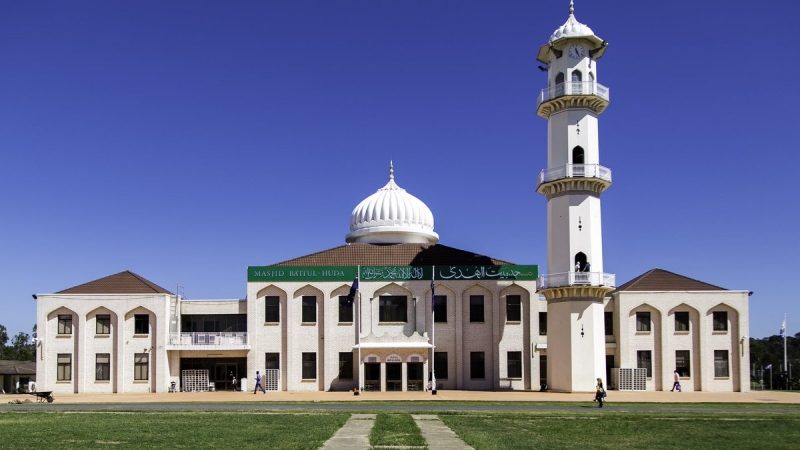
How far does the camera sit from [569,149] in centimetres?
5109

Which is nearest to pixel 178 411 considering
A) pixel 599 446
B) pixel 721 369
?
pixel 599 446

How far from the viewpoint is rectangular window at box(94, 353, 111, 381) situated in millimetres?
54000

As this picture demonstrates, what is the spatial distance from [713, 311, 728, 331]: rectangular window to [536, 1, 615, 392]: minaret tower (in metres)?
9.57

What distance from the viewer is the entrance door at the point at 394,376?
5303 centimetres

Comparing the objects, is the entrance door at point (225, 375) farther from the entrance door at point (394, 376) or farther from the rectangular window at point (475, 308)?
the rectangular window at point (475, 308)

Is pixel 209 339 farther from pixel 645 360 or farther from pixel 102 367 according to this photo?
pixel 645 360

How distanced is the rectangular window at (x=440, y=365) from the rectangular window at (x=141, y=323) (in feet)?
59.6

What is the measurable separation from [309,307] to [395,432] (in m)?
32.5

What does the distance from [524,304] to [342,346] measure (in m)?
11.8

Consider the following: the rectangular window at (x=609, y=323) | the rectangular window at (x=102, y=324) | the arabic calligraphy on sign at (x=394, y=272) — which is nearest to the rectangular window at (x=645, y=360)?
the rectangular window at (x=609, y=323)

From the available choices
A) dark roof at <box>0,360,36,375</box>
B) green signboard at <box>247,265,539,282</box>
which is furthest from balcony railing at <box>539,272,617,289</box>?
dark roof at <box>0,360,36,375</box>

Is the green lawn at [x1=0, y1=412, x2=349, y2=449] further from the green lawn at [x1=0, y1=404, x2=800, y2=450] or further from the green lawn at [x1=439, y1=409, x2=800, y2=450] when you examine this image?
the green lawn at [x1=439, y1=409, x2=800, y2=450]

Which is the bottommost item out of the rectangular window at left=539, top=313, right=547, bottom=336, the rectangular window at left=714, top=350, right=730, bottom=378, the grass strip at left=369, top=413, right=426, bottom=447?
the rectangular window at left=714, top=350, right=730, bottom=378

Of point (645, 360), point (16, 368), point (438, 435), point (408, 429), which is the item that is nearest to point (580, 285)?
point (645, 360)
